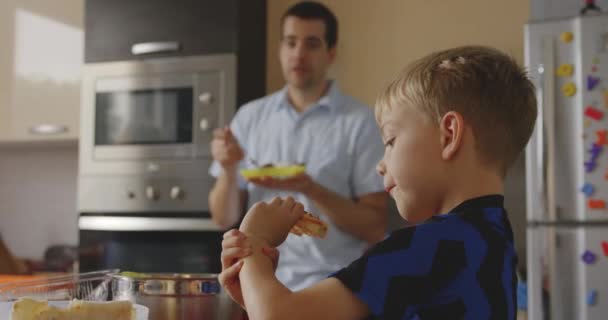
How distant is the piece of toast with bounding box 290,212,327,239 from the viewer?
90 cm

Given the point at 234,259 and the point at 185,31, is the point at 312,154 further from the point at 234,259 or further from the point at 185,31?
the point at 234,259

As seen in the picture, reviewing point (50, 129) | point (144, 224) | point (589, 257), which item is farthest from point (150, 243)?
point (589, 257)

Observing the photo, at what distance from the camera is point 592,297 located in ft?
7.54

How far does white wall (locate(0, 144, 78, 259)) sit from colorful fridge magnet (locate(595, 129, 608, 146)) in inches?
89.8

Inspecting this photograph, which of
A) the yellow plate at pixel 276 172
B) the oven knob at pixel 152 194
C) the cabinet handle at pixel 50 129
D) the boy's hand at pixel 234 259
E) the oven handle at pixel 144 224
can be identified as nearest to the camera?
the boy's hand at pixel 234 259

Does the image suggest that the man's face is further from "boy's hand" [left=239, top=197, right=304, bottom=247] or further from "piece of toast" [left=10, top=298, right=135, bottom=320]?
"piece of toast" [left=10, top=298, right=135, bottom=320]

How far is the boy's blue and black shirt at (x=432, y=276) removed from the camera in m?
0.76

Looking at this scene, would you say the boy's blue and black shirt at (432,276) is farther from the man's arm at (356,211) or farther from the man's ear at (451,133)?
the man's arm at (356,211)

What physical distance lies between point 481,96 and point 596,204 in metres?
1.64

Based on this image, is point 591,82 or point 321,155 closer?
point 321,155

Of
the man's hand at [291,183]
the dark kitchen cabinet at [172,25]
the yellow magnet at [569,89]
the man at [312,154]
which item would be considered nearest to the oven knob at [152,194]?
the dark kitchen cabinet at [172,25]

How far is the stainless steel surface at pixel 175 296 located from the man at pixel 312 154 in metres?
0.99

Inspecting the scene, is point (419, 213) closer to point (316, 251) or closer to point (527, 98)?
point (527, 98)

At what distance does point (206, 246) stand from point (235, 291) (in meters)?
1.79
